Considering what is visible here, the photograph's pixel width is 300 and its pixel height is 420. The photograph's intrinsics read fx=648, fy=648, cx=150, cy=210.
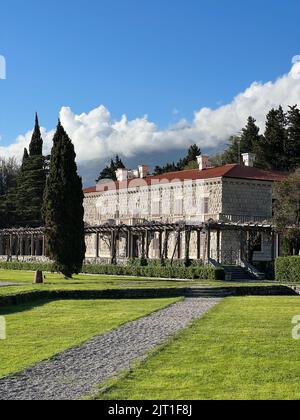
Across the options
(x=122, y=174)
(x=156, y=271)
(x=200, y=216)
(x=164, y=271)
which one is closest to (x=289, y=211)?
(x=164, y=271)

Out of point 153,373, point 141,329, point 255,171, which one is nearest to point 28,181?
point 255,171

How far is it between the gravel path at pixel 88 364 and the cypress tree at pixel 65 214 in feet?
58.5

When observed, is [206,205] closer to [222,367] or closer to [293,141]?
[293,141]

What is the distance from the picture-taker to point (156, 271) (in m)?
39.1

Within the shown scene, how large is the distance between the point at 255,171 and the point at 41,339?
3932cm

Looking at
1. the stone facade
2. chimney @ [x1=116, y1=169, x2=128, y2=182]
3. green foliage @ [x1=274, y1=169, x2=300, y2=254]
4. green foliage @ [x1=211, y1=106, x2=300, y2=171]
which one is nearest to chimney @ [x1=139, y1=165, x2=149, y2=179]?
chimney @ [x1=116, y1=169, x2=128, y2=182]

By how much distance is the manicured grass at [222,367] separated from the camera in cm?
871

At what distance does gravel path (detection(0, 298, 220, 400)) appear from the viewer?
29.0ft

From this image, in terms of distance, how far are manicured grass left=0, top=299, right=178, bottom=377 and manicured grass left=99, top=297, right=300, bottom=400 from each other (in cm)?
208

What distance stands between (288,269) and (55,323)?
20839 mm

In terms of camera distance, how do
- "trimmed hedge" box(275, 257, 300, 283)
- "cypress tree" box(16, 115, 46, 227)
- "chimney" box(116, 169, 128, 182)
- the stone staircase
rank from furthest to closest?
"cypress tree" box(16, 115, 46, 227) < "chimney" box(116, 169, 128, 182) < the stone staircase < "trimmed hedge" box(275, 257, 300, 283)

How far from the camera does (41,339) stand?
13602 mm

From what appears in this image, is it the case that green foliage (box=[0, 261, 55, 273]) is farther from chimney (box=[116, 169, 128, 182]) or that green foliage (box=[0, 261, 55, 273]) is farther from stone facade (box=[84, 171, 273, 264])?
chimney (box=[116, 169, 128, 182])
